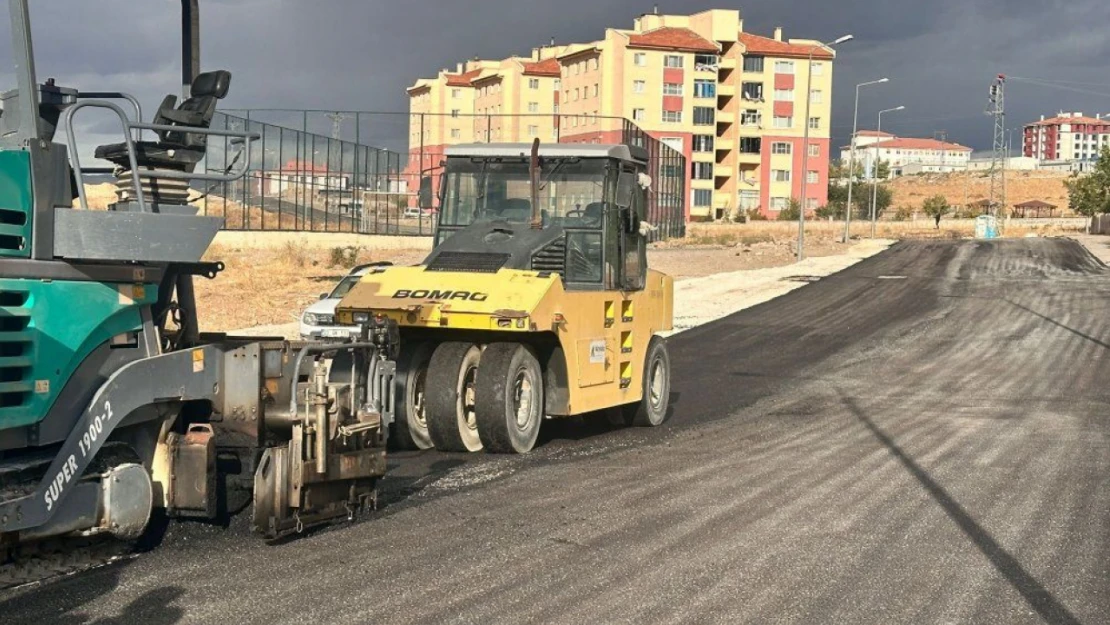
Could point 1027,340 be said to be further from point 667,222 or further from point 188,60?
point 667,222

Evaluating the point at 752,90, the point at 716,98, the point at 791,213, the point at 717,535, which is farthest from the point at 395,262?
the point at 752,90

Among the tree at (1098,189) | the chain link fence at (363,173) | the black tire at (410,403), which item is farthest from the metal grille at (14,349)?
the tree at (1098,189)

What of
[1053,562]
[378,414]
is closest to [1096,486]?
[1053,562]

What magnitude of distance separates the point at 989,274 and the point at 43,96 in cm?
3812

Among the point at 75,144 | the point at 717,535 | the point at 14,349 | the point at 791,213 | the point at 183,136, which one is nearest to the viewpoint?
the point at 14,349

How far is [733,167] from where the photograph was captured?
111 m

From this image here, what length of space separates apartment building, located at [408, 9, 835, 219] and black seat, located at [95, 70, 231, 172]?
3677 inches

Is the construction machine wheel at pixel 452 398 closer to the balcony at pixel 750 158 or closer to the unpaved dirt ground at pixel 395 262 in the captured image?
the unpaved dirt ground at pixel 395 262

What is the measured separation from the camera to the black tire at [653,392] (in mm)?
14508

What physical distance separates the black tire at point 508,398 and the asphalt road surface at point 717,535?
236 millimetres

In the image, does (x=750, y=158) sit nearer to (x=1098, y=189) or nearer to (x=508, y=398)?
→ (x=1098, y=189)

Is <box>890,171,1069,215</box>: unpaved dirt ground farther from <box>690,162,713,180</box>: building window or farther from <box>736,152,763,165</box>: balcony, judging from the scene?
<box>690,162,713,180</box>: building window

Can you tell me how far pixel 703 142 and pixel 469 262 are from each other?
97.2 m

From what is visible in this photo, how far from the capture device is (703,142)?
107875mm
